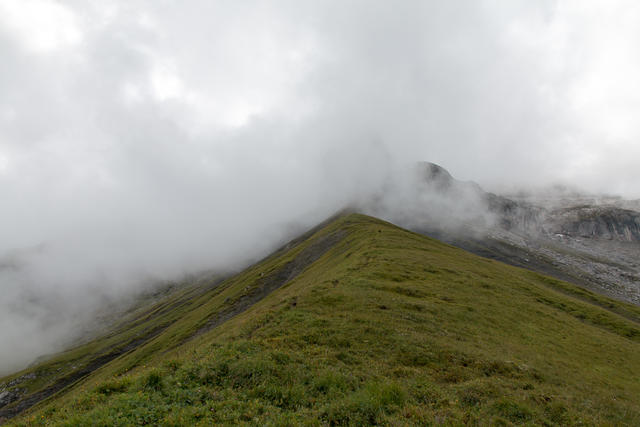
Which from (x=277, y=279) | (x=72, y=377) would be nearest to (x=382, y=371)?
(x=277, y=279)

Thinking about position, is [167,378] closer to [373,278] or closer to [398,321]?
[398,321]

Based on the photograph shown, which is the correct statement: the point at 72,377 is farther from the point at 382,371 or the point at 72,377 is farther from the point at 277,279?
the point at 382,371

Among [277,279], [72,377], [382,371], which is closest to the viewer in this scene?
[382,371]

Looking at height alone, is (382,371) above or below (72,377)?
above

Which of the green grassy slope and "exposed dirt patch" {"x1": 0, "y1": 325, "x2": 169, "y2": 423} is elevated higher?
the green grassy slope

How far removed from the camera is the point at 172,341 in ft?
255

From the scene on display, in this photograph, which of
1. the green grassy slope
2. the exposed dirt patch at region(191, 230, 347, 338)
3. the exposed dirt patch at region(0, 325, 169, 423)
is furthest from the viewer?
the exposed dirt patch at region(0, 325, 169, 423)

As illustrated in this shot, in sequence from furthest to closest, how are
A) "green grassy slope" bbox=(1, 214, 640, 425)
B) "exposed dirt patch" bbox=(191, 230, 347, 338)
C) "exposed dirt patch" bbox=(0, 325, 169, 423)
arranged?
"exposed dirt patch" bbox=(0, 325, 169, 423), "exposed dirt patch" bbox=(191, 230, 347, 338), "green grassy slope" bbox=(1, 214, 640, 425)

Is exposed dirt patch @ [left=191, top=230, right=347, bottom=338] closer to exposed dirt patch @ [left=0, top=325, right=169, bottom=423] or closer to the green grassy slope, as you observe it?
the green grassy slope

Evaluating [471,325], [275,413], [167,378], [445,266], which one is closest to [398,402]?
[275,413]

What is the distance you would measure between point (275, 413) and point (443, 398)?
8.33m

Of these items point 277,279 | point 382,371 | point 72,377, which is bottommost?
point 72,377

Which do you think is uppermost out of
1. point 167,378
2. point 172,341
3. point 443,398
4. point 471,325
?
point 167,378

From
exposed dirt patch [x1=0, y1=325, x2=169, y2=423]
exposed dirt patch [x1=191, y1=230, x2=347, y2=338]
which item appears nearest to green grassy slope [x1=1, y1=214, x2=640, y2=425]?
exposed dirt patch [x1=191, y1=230, x2=347, y2=338]
